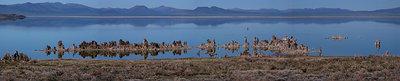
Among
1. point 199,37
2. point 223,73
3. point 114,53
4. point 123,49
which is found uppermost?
point 223,73

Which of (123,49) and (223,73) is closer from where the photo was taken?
(223,73)

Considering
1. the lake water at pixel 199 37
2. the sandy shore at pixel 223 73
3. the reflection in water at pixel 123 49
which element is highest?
the sandy shore at pixel 223 73

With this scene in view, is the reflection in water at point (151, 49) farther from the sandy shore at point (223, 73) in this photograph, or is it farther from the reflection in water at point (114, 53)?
the sandy shore at point (223, 73)

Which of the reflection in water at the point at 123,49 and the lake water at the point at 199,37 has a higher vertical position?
the reflection in water at the point at 123,49

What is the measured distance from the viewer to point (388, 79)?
18453mm

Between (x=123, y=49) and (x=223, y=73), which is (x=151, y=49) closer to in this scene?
(x=123, y=49)

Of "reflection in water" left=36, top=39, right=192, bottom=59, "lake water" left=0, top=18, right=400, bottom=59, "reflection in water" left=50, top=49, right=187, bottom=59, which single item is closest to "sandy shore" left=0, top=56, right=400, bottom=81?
"reflection in water" left=50, top=49, right=187, bottom=59

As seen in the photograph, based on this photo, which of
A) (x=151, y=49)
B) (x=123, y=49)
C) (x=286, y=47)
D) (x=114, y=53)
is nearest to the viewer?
(x=114, y=53)

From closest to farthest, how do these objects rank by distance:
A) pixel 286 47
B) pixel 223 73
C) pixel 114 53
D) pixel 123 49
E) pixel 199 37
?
pixel 223 73 < pixel 114 53 < pixel 286 47 < pixel 123 49 < pixel 199 37

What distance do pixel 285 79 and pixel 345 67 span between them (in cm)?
662

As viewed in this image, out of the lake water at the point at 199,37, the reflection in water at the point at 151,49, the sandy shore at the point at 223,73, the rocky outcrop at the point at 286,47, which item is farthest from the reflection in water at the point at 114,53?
the sandy shore at the point at 223,73

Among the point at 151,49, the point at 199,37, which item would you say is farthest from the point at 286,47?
the point at 199,37

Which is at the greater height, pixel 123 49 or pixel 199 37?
pixel 123 49

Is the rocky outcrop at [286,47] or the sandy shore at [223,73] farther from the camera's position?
the rocky outcrop at [286,47]
